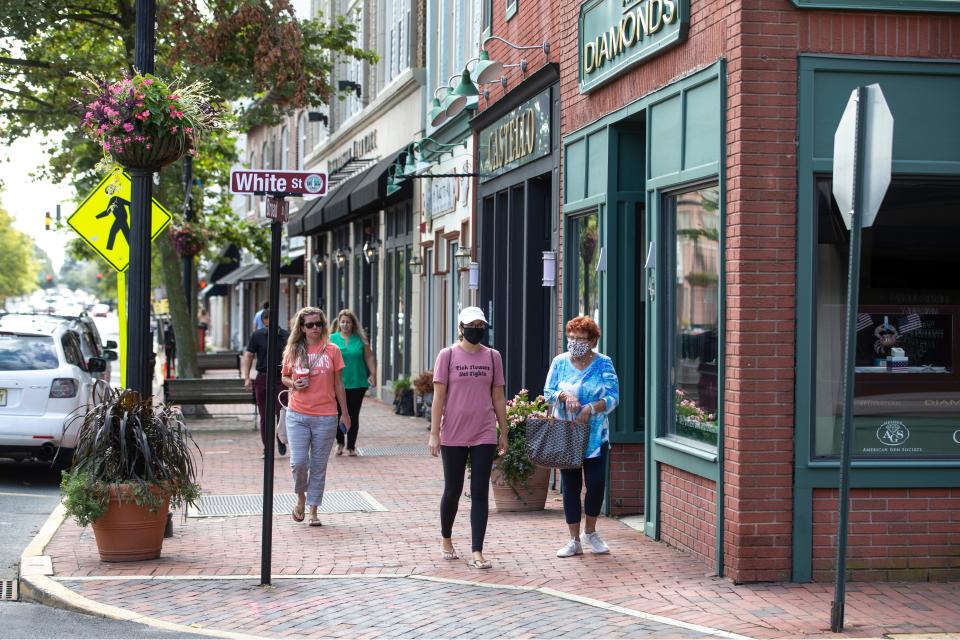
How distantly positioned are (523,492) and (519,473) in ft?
0.98

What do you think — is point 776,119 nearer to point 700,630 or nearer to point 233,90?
point 700,630

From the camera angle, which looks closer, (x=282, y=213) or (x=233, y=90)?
(x=282, y=213)

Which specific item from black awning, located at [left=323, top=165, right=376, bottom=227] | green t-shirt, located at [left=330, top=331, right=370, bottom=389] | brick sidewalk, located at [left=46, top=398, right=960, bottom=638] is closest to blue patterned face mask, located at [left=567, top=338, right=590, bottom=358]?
brick sidewalk, located at [left=46, top=398, right=960, bottom=638]

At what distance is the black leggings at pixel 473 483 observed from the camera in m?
8.98

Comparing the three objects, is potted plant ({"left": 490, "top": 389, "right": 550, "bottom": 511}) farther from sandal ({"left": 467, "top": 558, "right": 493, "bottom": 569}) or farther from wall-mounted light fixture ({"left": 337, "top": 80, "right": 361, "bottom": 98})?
wall-mounted light fixture ({"left": 337, "top": 80, "right": 361, "bottom": 98})

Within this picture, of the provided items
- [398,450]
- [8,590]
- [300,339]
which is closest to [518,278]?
[398,450]

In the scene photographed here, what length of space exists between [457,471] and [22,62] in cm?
1504

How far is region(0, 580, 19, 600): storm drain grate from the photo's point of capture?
27.4 feet

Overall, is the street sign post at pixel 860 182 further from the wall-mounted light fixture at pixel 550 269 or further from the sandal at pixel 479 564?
the wall-mounted light fixture at pixel 550 269

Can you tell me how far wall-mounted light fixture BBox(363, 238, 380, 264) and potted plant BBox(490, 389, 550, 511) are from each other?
16.3 meters

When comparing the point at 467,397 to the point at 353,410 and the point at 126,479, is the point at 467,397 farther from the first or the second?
the point at 353,410

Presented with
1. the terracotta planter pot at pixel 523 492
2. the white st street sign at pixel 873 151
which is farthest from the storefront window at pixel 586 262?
the white st street sign at pixel 873 151

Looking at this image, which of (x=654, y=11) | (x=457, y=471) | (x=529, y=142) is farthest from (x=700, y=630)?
(x=529, y=142)

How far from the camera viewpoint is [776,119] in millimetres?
8328
